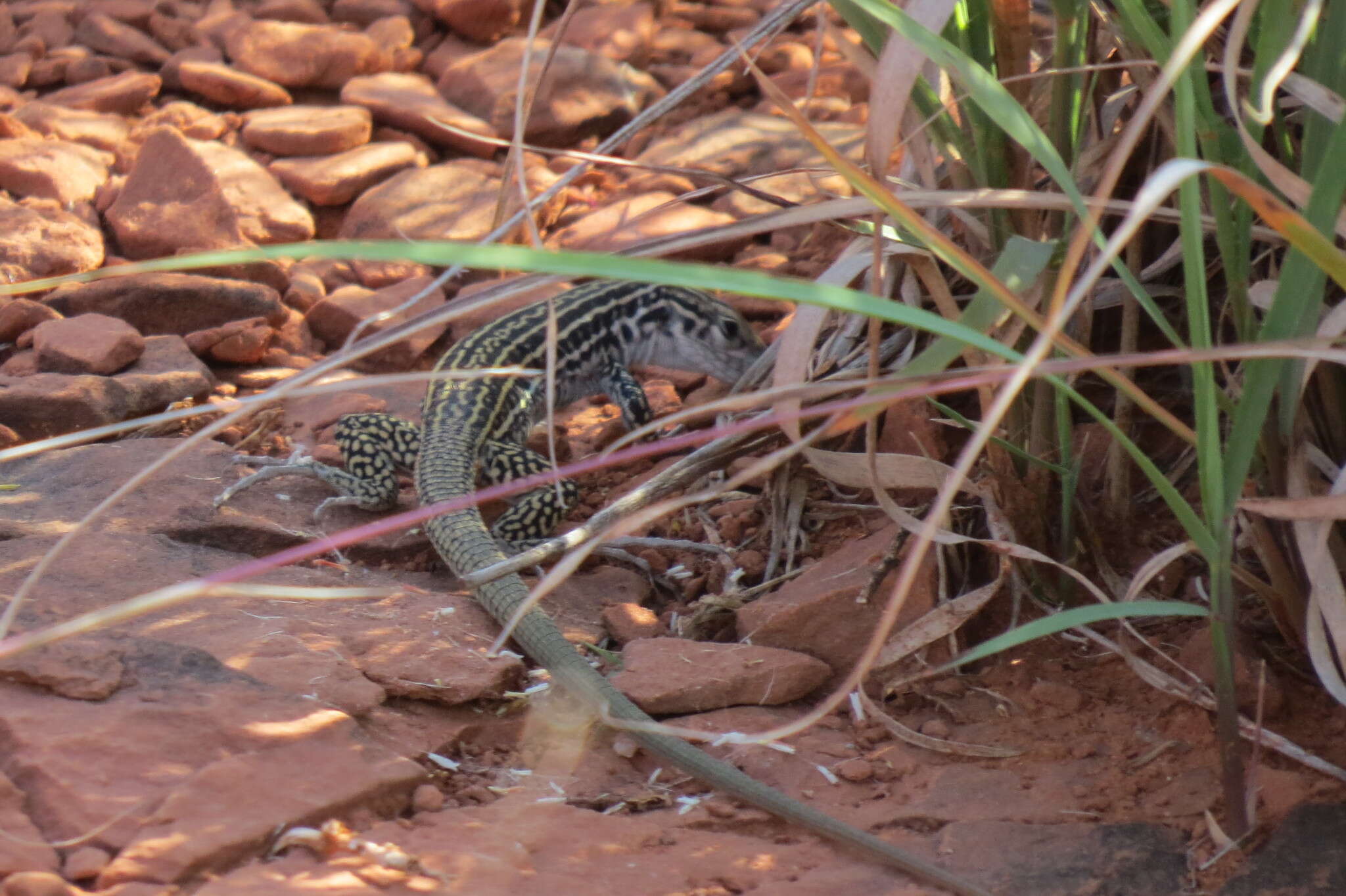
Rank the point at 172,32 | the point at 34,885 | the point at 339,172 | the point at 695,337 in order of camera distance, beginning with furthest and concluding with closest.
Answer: the point at 172,32, the point at 339,172, the point at 695,337, the point at 34,885

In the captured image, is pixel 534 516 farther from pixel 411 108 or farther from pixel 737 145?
pixel 411 108

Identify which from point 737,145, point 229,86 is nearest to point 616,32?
point 737,145

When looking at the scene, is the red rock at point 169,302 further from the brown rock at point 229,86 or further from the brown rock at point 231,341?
the brown rock at point 229,86

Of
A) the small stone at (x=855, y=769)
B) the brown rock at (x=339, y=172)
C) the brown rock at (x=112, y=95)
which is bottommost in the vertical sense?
the small stone at (x=855, y=769)

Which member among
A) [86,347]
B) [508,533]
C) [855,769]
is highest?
[86,347]

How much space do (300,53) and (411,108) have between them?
778mm

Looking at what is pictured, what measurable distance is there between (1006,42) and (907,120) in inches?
23.0

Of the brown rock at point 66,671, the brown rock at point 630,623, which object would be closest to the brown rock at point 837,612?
the brown rock at point 630,623

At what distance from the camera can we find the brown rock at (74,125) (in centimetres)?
642

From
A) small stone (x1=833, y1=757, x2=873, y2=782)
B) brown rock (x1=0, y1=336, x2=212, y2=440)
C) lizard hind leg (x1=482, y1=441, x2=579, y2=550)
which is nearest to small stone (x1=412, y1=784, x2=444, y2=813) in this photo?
small stone (x1=833, y1=757, x2=873, y2=782)

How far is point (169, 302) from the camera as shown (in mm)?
5355

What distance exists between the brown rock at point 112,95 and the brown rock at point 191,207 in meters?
0.87

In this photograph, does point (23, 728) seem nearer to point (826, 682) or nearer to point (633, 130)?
point (633, 130)

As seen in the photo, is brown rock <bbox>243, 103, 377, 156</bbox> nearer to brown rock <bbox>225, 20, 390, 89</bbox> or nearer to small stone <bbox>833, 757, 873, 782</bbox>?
brown rock <bbox>225, 20, 390, 89</bbox>
